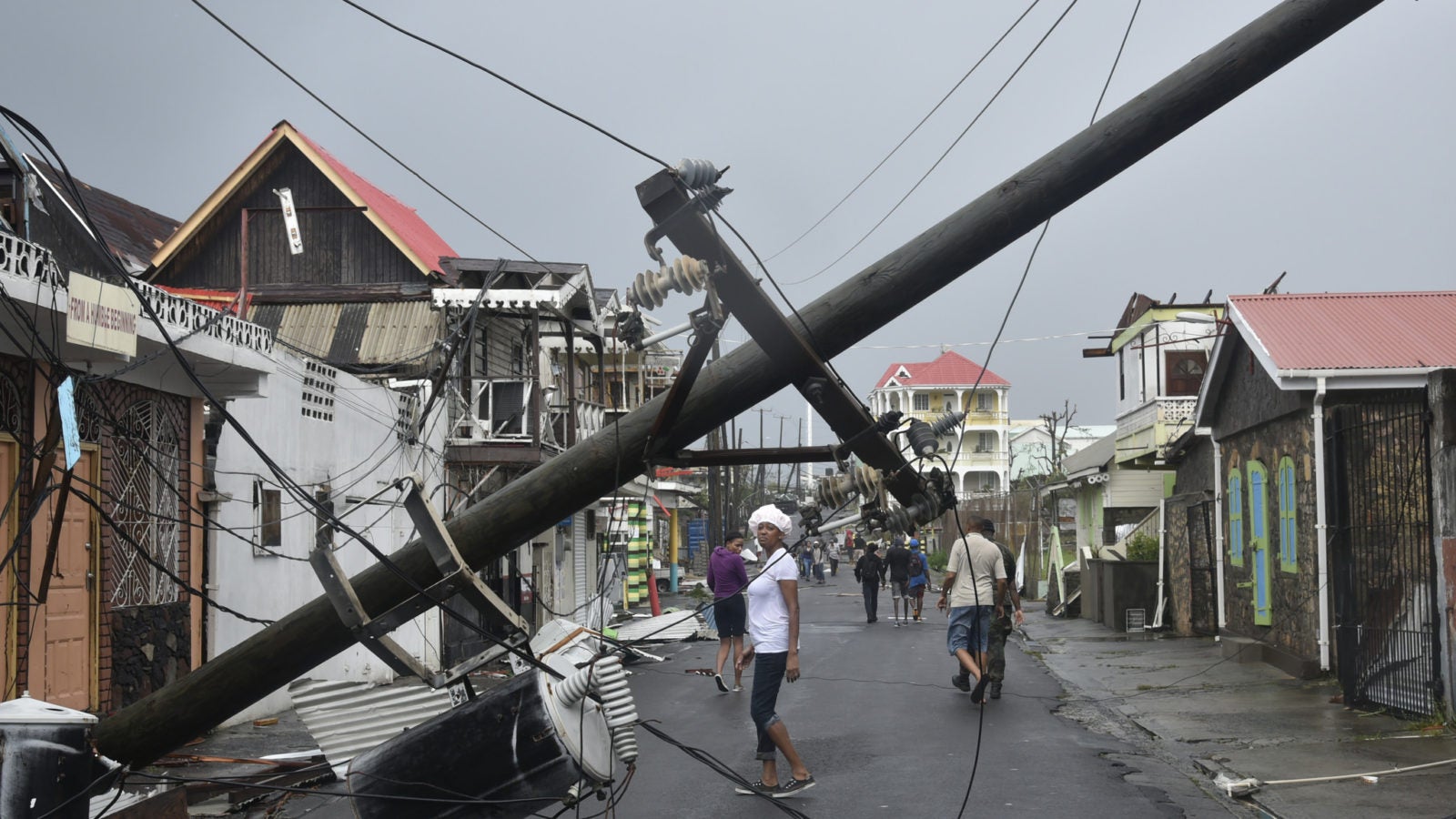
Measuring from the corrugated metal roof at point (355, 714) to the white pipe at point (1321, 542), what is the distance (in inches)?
441

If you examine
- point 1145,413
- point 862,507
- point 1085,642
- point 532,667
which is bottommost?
point 1085,642

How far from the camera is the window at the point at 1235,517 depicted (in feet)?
62.6

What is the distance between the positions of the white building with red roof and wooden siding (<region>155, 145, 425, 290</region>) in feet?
229

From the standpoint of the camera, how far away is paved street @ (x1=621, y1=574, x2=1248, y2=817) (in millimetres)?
8516

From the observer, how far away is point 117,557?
41.0ft

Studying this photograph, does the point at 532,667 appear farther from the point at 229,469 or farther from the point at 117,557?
the point at 229,469

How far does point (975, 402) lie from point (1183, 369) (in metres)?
63.1

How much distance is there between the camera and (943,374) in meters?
101

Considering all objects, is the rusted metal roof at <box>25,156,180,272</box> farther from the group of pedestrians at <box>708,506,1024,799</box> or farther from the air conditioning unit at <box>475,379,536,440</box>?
the group of pedestrians at <box>708,506,1024,799</box>

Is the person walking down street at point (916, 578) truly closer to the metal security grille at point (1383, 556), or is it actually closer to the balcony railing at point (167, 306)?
the metal security grille at point (1383, 556)

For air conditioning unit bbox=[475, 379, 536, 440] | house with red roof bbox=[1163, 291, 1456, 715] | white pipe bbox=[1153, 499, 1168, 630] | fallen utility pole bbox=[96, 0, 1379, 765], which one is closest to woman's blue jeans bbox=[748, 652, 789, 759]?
fallen utility pole bbox=[96, 0, 1379, 765]

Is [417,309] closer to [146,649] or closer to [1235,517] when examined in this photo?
[146,649]

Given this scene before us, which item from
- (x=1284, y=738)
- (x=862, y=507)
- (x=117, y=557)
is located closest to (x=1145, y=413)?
(x=1284, y=738)

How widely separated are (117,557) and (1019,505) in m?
33.6
